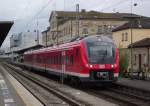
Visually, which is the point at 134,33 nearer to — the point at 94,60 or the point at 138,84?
the point at 138,84

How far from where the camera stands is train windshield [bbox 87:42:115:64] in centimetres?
2672

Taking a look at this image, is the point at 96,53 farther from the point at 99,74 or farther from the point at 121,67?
the point at 121,67

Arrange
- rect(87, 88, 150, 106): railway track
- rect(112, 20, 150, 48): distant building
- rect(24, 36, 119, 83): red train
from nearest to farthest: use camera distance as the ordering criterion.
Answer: rect(87, 88, 150, 106): railway track → rect(24, 36, 119, 83): red train → rect(112, 20, 150, 48): distant building

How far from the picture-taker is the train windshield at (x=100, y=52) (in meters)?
26.7

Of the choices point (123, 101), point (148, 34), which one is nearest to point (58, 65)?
point (123, 101)

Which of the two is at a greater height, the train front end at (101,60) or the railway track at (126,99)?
the train front end at (101,60)

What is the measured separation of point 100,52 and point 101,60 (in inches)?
21.8

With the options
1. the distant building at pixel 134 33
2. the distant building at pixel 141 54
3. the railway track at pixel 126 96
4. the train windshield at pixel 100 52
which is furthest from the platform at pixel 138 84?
the distant building at pixel 134 33

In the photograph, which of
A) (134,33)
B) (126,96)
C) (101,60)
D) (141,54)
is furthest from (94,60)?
(134,33)

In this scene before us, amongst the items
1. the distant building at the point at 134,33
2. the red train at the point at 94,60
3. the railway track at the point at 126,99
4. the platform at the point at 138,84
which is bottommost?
the railway track at the point at 126,99

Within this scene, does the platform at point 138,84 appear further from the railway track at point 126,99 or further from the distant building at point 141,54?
the distant building at point 141,54

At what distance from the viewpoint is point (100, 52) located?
27047mm

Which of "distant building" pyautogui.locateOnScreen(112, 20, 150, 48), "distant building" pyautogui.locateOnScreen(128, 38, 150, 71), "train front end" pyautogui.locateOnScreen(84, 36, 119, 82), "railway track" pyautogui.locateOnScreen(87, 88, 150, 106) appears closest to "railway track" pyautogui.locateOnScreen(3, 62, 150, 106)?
"railway track" pyautogui.locateOnScreen(87, 88, 150, 106)

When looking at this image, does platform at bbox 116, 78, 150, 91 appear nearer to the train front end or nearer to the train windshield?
the train front end
